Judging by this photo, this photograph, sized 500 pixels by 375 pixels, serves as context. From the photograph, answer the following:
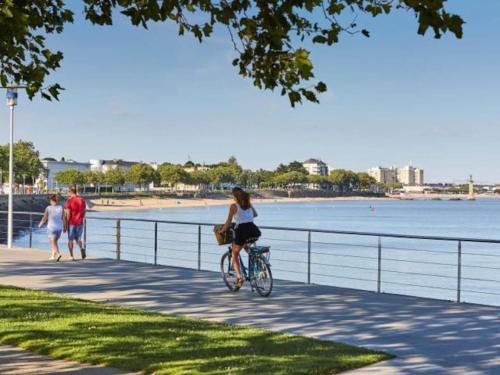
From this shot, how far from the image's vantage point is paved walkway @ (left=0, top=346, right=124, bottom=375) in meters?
6.02

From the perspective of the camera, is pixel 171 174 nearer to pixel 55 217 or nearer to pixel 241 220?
pixel 55 217

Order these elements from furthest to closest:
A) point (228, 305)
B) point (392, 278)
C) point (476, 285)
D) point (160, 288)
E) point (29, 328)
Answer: point (392, 278) < point (476, 285) < point (160, 288) < point (228, 305) < point (29, 328)

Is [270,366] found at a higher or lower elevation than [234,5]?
lower

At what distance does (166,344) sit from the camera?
7.03 meters

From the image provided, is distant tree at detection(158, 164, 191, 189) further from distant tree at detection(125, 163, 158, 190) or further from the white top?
the white top

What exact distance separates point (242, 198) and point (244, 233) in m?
0.58

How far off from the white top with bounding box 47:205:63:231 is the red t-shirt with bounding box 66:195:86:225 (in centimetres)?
46

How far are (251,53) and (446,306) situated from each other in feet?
19.8

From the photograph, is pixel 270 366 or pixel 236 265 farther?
pixel 236 265

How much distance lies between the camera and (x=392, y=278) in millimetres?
32219

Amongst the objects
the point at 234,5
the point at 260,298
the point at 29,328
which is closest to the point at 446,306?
the point at 260,298

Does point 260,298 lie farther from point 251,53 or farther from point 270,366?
point 251,53

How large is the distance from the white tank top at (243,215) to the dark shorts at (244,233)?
6 centimetres

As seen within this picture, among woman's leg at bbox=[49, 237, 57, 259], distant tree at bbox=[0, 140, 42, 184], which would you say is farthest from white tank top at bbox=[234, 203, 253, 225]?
distant tree at bbox=[0, 140, 42, 184]
